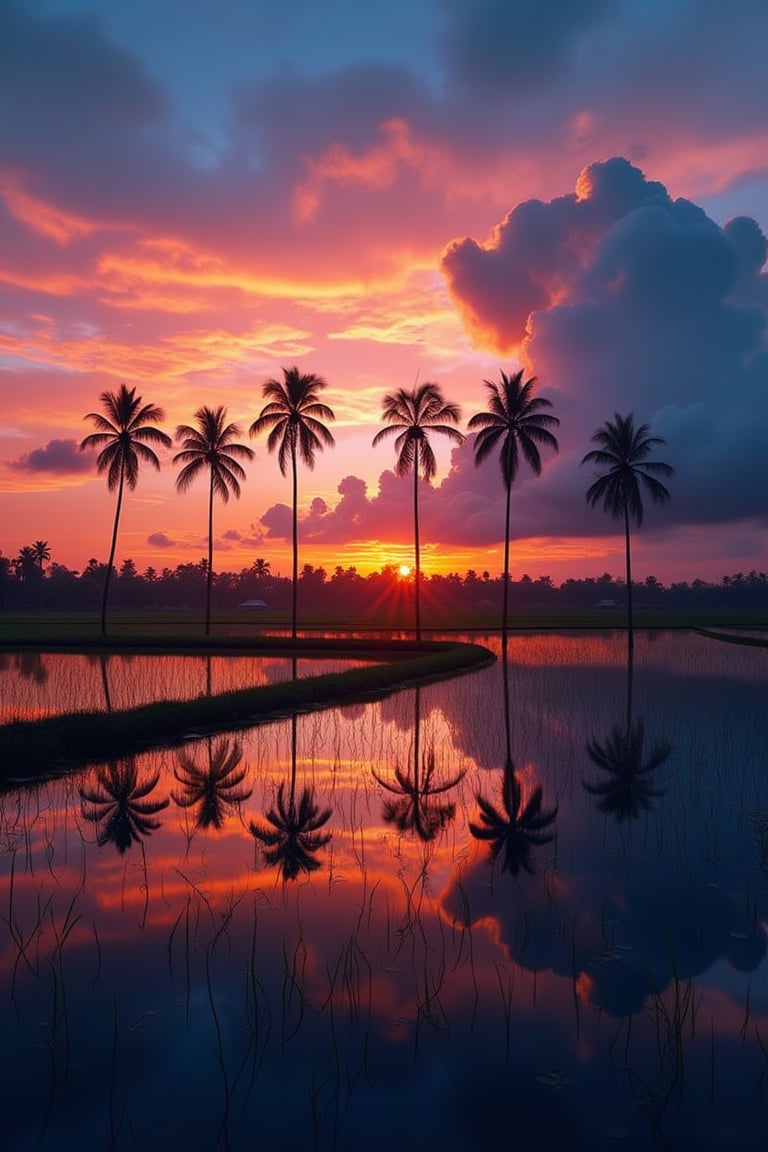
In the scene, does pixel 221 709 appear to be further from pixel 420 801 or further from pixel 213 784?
pixel 420 801

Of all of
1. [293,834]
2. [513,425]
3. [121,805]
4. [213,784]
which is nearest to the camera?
[293,834]

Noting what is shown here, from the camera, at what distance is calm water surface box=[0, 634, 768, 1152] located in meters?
5.51

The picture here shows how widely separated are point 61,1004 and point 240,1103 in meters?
2.14

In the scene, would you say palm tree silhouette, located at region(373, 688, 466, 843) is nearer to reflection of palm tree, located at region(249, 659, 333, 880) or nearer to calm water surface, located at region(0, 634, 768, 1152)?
calm water surface, located at region(0, 634, 768, 1152)

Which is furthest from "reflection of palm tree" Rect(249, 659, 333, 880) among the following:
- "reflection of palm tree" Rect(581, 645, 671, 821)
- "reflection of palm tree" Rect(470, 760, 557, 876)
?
"reflection of palm tree" Rect(581, 645, 671, 821)

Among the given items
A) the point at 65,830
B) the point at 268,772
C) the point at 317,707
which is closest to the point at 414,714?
the point at 317,707

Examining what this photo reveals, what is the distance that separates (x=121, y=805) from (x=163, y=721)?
22.6 feet

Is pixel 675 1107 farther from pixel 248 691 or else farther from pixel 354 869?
pixel 248 691

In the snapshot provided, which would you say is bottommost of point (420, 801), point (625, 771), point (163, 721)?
point (420, 801)

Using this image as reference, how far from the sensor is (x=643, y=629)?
81688mm

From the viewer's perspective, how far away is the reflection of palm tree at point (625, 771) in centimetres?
1342

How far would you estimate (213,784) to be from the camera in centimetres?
1488

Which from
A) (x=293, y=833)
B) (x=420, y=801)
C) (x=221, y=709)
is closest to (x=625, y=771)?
(x=420, y=801)

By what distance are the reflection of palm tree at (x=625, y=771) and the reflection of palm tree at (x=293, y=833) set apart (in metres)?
4.72
